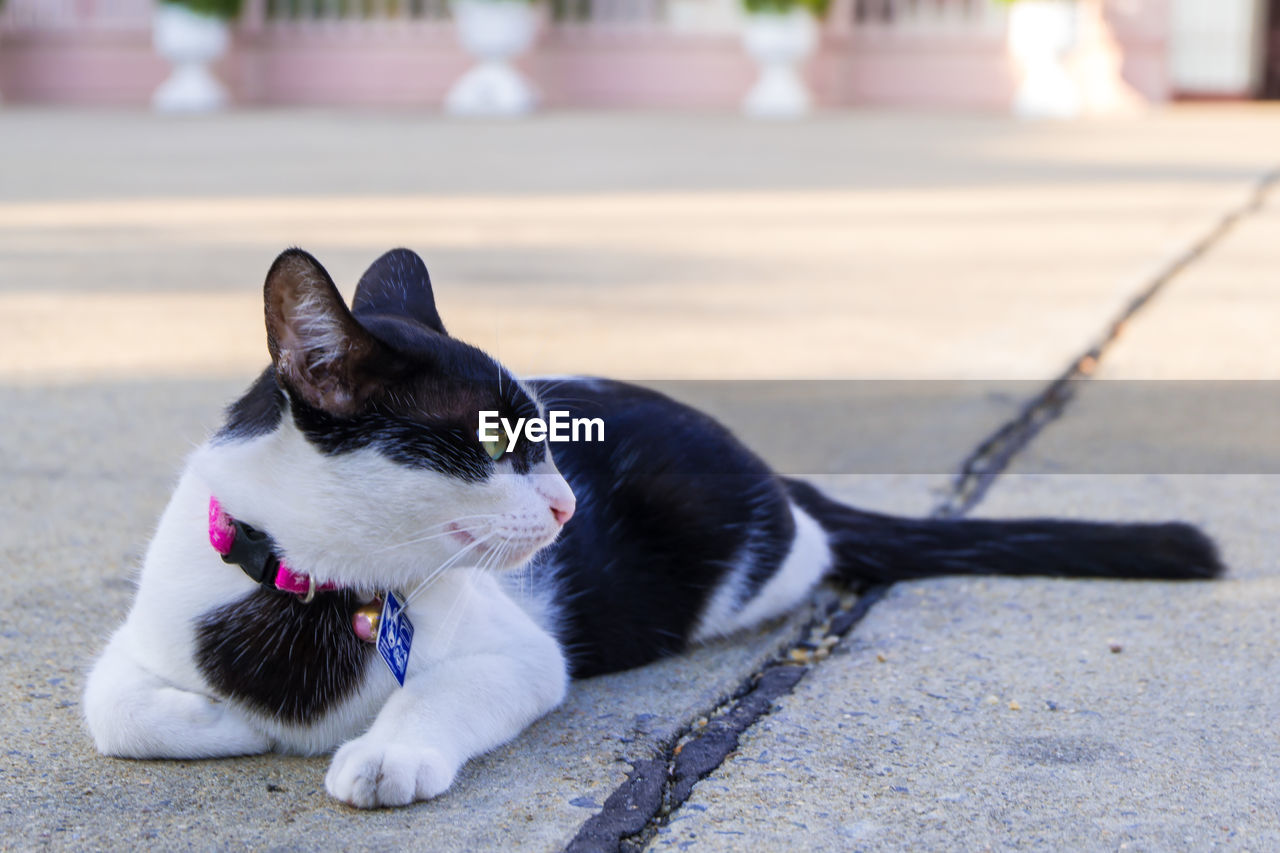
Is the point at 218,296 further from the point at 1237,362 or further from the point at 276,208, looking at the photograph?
the point at 1237,362

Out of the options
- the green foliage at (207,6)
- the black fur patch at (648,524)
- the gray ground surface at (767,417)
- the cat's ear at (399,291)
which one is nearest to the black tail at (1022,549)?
the gray ground surface at (767,417)

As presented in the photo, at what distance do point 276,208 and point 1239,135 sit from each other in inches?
287

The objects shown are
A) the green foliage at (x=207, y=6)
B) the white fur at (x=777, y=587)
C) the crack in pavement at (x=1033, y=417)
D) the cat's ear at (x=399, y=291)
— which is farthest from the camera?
the green foliage at (x=207, y=6)

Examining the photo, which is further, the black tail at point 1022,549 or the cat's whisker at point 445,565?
the black tail at point 1022,549

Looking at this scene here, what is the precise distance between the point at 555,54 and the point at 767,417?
1251 centimetres

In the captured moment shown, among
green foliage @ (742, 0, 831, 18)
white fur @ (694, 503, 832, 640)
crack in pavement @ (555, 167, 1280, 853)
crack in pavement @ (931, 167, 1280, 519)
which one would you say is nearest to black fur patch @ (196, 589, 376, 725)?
crack in pavement @ (555, 167, 1280, 853)

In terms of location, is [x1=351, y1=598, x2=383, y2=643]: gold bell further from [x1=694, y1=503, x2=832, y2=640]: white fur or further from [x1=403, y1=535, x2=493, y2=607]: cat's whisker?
[x1=694, y1=503, x2=832, y2=640]: white fur

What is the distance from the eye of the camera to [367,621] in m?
1.71

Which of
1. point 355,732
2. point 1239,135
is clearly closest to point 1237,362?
point 355,732

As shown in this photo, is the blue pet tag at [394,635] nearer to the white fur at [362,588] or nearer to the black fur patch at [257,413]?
the white fur at [362,588]

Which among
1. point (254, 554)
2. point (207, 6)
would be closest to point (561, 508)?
point (254, 554)

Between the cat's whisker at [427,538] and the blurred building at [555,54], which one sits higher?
the blurred building at [555,54]

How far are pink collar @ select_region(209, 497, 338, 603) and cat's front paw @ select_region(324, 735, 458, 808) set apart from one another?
198mm

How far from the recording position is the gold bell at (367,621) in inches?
67.3
